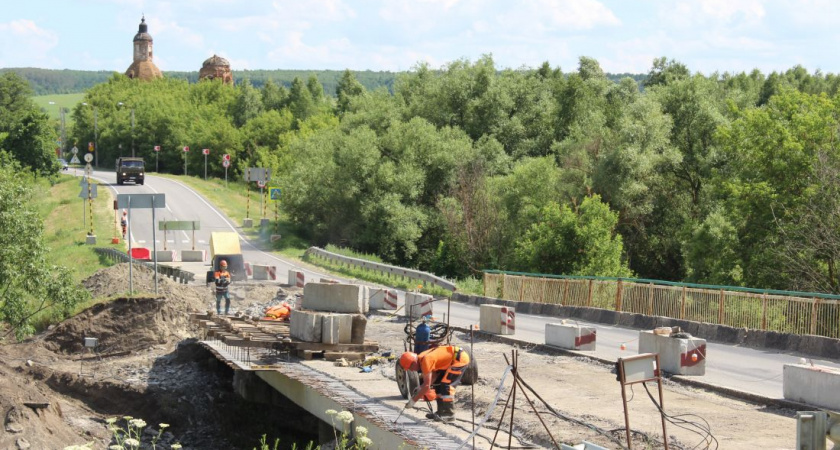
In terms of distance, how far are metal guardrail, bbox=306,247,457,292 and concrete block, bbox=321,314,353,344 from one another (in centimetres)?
1727

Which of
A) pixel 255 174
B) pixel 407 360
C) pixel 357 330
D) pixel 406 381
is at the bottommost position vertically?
pixel 357 330

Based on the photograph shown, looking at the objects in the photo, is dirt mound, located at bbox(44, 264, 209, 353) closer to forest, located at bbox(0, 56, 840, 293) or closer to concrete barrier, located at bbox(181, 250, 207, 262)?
concrete barrier, located at bbox(181, 250, 207, 262)

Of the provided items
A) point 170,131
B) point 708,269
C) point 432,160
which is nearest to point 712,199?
point 708,269

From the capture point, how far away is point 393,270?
4234 centimetres

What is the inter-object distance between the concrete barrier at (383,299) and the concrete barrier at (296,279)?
6702mm

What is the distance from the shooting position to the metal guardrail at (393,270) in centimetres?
3875

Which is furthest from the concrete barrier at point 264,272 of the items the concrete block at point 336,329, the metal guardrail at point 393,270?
the concrete block at point 336,329

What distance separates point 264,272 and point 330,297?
18.6 m

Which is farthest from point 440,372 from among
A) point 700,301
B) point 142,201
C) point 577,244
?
point 577,244

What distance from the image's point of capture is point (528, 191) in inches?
2202

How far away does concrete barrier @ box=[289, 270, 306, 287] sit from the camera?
38.8 meters

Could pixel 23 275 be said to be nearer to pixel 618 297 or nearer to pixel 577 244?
pixel 618 297

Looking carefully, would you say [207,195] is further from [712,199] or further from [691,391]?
[691,391]

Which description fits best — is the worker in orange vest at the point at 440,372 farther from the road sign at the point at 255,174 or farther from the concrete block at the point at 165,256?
the road sign at the point at 255,174
